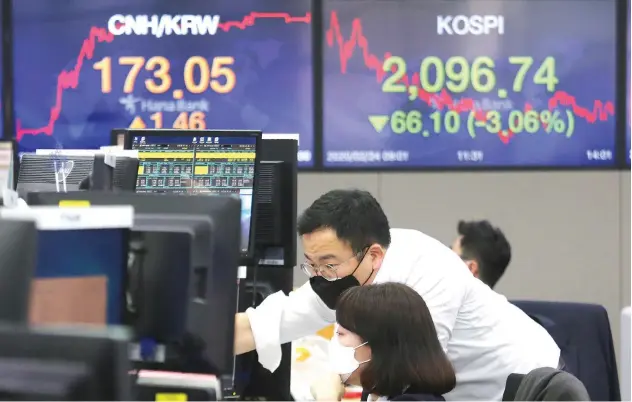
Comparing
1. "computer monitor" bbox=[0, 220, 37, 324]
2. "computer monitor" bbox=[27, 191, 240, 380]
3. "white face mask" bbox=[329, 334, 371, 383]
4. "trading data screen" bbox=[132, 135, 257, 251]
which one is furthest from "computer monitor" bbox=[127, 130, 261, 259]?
"computer monitor" bbox=[0, 220, 37, 324]

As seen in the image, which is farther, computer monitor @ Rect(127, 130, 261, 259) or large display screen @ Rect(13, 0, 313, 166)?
large display screen @ Rect(13, 0, 313, 166)

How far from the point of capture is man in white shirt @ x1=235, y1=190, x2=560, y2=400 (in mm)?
2096

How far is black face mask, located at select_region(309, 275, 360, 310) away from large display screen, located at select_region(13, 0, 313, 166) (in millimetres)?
1808

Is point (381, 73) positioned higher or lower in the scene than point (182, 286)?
higher

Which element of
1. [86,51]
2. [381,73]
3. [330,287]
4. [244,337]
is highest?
[86,51]

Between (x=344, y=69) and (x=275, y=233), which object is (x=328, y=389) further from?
(x=344, y=69)

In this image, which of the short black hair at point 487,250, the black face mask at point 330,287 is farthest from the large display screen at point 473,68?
the black face mask at point 330,287

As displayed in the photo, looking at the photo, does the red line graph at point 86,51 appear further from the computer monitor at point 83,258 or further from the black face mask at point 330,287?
the computer monitor at point 83,258

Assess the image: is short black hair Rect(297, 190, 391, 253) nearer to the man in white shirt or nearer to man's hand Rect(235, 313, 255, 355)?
the man in white shirt

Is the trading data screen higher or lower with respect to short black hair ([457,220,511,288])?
higher

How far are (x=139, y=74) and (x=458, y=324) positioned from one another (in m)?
2.34

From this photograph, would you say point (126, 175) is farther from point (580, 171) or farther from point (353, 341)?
point (580, 171)

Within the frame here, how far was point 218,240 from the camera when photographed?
1.44 m

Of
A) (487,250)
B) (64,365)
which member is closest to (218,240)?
(64,365)
